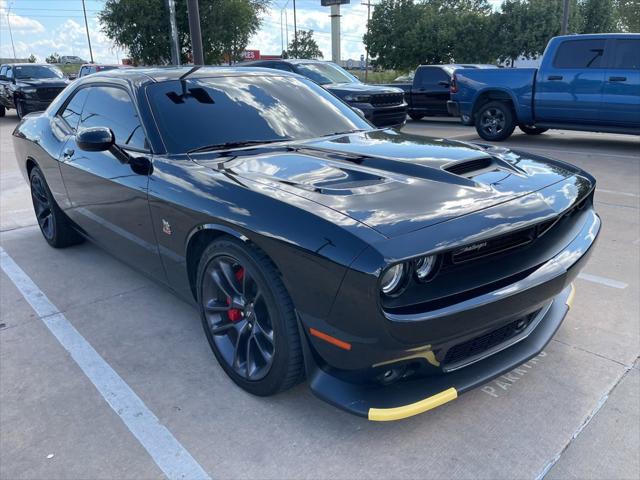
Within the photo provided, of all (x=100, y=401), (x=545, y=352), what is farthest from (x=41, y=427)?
(x=545, y=352)

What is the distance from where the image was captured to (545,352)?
2.89 meters

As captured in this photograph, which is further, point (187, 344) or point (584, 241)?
point (187, 344)

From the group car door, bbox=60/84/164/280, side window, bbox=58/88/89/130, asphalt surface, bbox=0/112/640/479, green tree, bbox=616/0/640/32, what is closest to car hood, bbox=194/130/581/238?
car door, bbox=60/84/164/280

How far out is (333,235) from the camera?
6.41ft

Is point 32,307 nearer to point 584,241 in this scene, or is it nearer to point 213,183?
point 213,183

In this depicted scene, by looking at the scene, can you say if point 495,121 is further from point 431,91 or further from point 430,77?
point 430,77

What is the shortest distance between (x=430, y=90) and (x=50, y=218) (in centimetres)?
1161

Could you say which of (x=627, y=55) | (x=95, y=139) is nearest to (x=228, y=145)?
(x=95, y=139)

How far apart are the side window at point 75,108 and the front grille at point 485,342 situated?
3380mm

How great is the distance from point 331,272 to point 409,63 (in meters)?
A: 31.6

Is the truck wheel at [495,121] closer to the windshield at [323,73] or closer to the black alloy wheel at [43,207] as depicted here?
the windshield at [323,73]

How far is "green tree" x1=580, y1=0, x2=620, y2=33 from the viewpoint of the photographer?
115 feet

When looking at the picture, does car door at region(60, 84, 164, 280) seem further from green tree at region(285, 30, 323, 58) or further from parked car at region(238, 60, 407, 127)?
green tree at region(285, 30, 323, 58)

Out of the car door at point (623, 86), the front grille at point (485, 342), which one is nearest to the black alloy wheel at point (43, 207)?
the front grille at point (485, 342)
